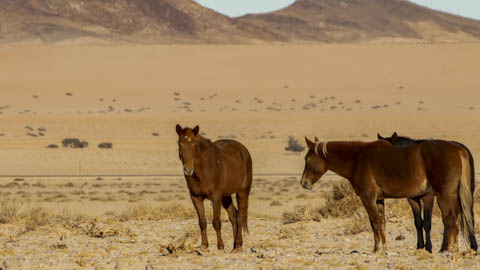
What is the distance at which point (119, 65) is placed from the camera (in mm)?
97000

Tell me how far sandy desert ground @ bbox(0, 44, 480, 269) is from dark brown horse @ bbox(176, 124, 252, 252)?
0.45 metres

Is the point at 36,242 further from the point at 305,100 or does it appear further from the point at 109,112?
the point at 305,100

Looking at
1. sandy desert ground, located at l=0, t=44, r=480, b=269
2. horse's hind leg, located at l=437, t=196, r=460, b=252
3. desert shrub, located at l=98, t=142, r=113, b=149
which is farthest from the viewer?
desert shrub, located at l=98, t=142, r=113, b=149

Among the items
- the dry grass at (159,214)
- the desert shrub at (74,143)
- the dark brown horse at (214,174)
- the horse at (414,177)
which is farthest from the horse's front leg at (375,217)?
the desert shrub at (74,143)

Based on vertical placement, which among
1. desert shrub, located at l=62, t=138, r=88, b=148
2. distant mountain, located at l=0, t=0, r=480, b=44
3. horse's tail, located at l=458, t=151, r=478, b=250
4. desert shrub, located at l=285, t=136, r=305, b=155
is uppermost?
horse's tail, located at l=458, t=151, r=478, b=250

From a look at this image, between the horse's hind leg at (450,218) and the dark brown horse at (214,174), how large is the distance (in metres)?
2.71

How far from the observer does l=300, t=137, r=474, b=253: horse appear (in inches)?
435

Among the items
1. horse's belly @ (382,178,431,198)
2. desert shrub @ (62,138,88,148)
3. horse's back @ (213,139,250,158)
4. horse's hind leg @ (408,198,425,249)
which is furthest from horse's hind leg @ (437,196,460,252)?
desert shrub @ (62,138,88,148)

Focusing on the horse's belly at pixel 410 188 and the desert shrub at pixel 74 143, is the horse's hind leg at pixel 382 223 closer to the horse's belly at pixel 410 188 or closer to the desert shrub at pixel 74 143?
the horse's belly at pixel 410 188

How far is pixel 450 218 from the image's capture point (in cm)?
1130

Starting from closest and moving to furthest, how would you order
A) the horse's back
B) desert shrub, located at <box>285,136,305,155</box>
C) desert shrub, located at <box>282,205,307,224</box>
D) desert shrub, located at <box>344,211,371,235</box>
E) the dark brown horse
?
Answer: the dark brown horse
the horse's back
desert shrub, located at <box>344,211,371,235</box>
desert shrub, located at <box>282,205,307,224</box>
desert shrub, located at <box>285,136,305,155</box>

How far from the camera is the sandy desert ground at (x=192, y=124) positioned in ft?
40.2

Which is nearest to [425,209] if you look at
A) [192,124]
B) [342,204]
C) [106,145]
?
[342,204]

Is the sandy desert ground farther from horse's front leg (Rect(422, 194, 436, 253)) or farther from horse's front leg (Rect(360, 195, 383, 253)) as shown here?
horse's front leg (Rect(422, 194, 436, 253))
